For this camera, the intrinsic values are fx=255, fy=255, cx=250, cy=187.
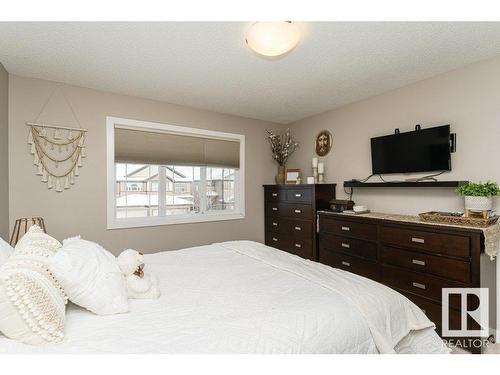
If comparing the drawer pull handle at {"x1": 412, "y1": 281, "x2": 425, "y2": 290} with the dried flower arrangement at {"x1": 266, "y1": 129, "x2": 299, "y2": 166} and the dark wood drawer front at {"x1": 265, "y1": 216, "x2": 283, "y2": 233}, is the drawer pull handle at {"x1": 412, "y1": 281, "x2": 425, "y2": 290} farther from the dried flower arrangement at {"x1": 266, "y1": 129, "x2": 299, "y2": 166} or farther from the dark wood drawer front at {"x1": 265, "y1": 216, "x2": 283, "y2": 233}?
the dried flower arrangement at {"x1": 266, "y1": 129, "x2": 299, "y2": 166}

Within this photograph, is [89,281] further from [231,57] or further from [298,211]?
[298,211]

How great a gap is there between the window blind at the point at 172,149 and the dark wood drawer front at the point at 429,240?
2301mm

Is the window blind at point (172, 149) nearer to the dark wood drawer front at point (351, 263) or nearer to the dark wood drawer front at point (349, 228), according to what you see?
the dark wood drawer front at point (349, 228)

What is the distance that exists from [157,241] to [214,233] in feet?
2.64

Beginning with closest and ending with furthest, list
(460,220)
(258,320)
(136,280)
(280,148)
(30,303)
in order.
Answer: (30,303) → (258,320) → (136,280) → (460,220) → (280,148)

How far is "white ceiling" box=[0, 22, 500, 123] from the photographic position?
1.79m

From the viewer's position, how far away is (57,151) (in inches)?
106

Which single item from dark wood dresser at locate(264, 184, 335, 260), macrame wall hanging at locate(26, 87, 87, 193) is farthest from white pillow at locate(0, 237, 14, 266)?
dark wood dresser at locate(264, 184, 335, 260)

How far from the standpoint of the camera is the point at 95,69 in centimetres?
238

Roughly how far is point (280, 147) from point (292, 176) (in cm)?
60

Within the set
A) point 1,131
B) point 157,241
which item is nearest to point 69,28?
point 1,131

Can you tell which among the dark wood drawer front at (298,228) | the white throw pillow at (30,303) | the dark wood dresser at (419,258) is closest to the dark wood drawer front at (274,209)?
the dark wood drawer front at (298,228)

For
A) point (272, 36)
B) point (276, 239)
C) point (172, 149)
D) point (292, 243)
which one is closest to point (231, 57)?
point (272, 36)
